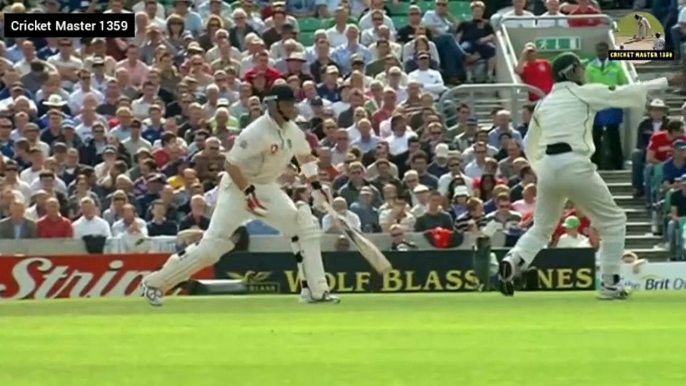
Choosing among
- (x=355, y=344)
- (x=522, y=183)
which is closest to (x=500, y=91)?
(x=522, y=183)

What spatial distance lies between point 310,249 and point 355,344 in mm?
5680

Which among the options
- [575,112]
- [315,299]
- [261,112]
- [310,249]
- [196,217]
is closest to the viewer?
[575,112]

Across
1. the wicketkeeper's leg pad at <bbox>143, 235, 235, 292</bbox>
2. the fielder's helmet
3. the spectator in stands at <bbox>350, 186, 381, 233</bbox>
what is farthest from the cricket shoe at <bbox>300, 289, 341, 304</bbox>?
the spectator in stands at <bbox>350, 186, 381, 233</bbox>

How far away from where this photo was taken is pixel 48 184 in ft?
81.8

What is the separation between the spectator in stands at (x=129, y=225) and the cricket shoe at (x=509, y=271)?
702 cm

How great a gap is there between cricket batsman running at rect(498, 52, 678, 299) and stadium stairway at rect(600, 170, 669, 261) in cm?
801

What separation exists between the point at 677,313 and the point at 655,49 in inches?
604

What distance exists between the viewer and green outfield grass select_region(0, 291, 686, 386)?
33.2 ft

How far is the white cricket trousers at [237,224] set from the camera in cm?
1794

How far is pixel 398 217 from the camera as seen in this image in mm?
24625

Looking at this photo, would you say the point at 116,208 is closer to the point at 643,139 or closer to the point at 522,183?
the point at 522,183

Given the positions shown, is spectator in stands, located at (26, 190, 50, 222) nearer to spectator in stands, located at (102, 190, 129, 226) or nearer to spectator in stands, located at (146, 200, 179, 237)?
spectator in stands, located at (102, 190, 129, 226)

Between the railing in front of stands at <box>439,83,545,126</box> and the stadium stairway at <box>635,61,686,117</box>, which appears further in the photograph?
the stadium stairway at <box>635,61,686,117</box>

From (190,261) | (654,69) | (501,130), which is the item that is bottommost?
(501,130)
